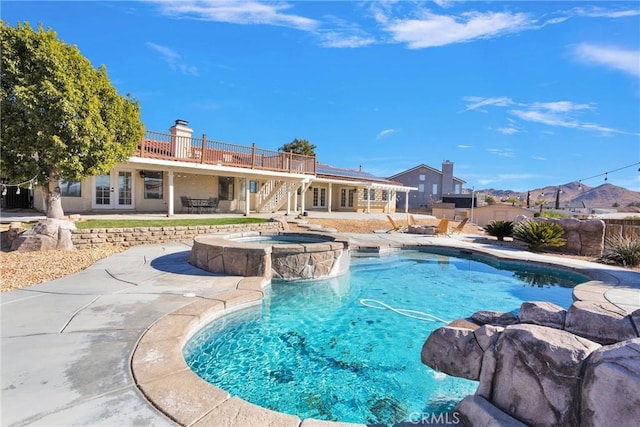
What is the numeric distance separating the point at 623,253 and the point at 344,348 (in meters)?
9.29

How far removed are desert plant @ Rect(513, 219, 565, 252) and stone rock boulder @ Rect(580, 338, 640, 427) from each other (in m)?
11.1

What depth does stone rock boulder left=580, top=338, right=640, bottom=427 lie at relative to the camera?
1423mm

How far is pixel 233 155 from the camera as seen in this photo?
16.3 meters

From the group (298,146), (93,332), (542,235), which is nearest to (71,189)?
(93,332)

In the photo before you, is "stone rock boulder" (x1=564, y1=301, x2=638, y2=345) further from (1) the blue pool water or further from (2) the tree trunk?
(2) the tree trunk

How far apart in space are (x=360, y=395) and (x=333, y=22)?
35.8 ft

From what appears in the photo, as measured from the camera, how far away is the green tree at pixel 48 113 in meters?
7.85

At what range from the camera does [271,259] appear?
6539 millimetres

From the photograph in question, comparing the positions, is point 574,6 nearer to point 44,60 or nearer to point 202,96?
point 44,60

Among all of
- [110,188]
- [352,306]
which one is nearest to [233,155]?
[110,188]

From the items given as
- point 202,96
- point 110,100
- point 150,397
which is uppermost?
point 202,96

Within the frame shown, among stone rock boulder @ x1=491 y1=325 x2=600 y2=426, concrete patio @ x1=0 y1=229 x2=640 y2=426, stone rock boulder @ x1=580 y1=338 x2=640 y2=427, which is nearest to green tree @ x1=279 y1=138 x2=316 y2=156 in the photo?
concrete patio @ x1=0 y1=229 x2=640 y2=426

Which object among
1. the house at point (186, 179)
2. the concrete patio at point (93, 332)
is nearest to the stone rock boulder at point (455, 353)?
the concrete patio at point (93, 332)

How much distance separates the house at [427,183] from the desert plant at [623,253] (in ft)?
100
